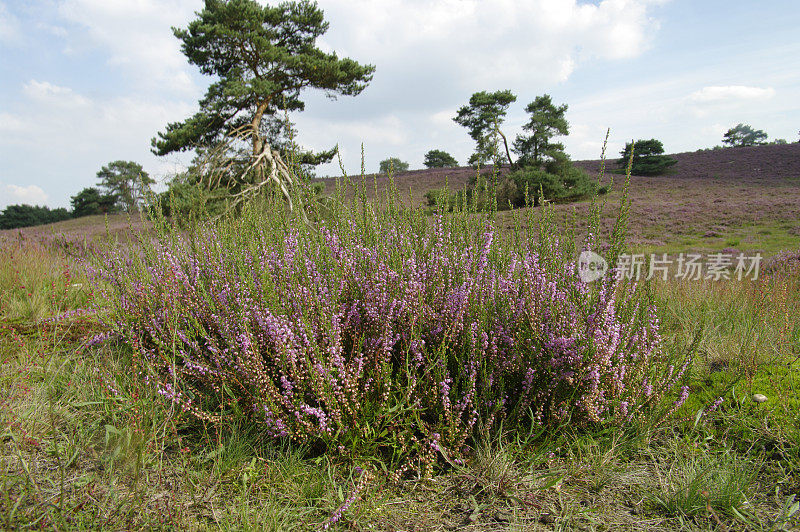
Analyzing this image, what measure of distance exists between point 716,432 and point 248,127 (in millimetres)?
13583

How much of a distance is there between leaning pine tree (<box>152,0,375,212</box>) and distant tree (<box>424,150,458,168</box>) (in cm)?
2773

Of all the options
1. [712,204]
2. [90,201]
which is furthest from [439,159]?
[90,201]

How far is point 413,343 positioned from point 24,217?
158ft

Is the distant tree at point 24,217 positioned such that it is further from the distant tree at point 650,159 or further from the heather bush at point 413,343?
the distant tree at point 650,159

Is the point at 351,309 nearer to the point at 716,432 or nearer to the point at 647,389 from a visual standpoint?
the point at 647,389

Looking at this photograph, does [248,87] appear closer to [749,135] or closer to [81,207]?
[81,207]

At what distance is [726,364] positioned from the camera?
3.07 metres

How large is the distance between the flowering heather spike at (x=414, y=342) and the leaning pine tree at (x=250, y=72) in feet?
30.2

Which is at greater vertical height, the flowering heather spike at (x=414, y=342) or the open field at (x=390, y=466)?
the flowering heather spike at (x=414, y=342)

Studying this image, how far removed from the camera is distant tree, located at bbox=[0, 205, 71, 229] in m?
35.4

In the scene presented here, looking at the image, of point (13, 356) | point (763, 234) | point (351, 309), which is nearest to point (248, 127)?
point (13, 356)

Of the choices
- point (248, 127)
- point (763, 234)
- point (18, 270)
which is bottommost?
point (763, 234)

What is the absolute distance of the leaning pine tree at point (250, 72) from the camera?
11.4 metres

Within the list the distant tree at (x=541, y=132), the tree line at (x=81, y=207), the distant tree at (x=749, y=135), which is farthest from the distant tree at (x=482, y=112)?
the distant tree at (x=749, y=135)
